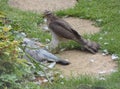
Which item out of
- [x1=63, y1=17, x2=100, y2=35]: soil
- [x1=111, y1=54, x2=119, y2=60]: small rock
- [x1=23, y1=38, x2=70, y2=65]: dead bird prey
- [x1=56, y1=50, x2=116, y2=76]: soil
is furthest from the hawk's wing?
[x1=63, y1=17, x2=100, y2=35]: soil

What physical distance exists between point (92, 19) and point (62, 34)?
1.96 m

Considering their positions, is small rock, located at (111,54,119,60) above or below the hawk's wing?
below

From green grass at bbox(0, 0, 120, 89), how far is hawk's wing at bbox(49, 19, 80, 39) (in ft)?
1.74

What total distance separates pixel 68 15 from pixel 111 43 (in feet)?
6.82

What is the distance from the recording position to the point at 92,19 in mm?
10484

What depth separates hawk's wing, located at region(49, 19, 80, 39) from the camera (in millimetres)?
8656

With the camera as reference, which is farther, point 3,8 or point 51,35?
point 3,8

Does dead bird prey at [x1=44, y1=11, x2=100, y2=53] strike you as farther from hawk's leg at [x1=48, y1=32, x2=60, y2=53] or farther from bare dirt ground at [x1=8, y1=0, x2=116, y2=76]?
bare dirt ground at [x1=8, y1=0, x2=116, y2=76]

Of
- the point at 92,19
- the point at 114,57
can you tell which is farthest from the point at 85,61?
the point at 92,19

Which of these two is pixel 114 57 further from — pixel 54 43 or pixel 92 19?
pixel 92 19

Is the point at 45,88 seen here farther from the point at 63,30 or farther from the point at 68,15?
the point at 68,15

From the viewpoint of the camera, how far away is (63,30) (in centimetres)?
868

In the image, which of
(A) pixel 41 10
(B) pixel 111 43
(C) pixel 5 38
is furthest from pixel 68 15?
(C) pixel 5 38

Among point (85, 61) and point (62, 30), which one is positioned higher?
point (62, 30)
